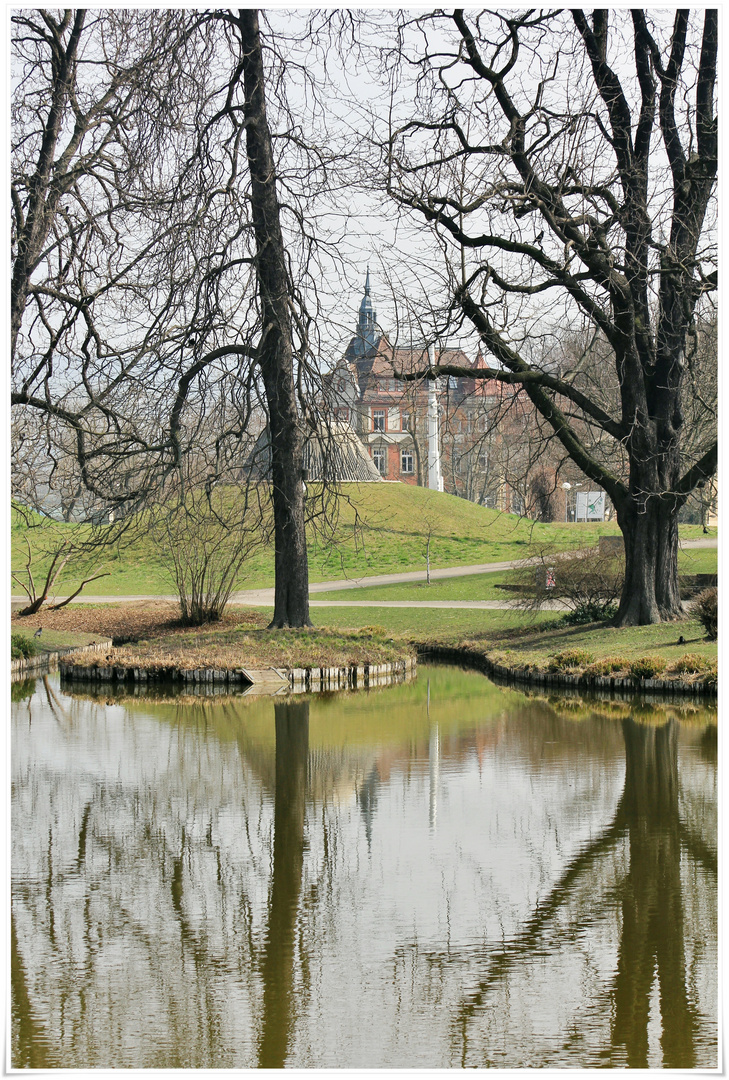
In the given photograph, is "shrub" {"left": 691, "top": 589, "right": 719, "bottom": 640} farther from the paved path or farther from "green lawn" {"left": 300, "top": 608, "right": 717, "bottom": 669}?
the paved path

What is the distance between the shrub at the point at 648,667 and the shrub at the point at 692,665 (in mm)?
132

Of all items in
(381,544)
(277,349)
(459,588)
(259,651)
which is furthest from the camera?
(381,544)

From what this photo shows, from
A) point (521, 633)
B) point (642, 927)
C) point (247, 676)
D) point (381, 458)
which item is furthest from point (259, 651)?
point (381, 458)

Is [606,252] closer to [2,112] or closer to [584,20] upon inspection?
[584,20]

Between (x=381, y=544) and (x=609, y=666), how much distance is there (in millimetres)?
21444

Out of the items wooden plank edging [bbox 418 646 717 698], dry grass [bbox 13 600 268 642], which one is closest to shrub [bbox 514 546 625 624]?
wooden plank edging [bbox 418 646 717 698]

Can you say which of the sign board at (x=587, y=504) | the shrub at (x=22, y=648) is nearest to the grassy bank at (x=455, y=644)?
the shrub at (x=22, y=648)

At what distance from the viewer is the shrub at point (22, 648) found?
15719mm

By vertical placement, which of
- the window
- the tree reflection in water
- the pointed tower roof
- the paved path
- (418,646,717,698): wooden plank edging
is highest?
the window

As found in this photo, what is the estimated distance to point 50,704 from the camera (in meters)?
12.7

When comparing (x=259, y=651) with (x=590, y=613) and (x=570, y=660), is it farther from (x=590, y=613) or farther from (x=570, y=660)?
(x=590, y=613)

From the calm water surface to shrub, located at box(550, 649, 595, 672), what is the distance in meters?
3.62

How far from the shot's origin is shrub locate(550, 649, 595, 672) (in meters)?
13.9

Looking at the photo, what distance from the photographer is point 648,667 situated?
12898 mm
